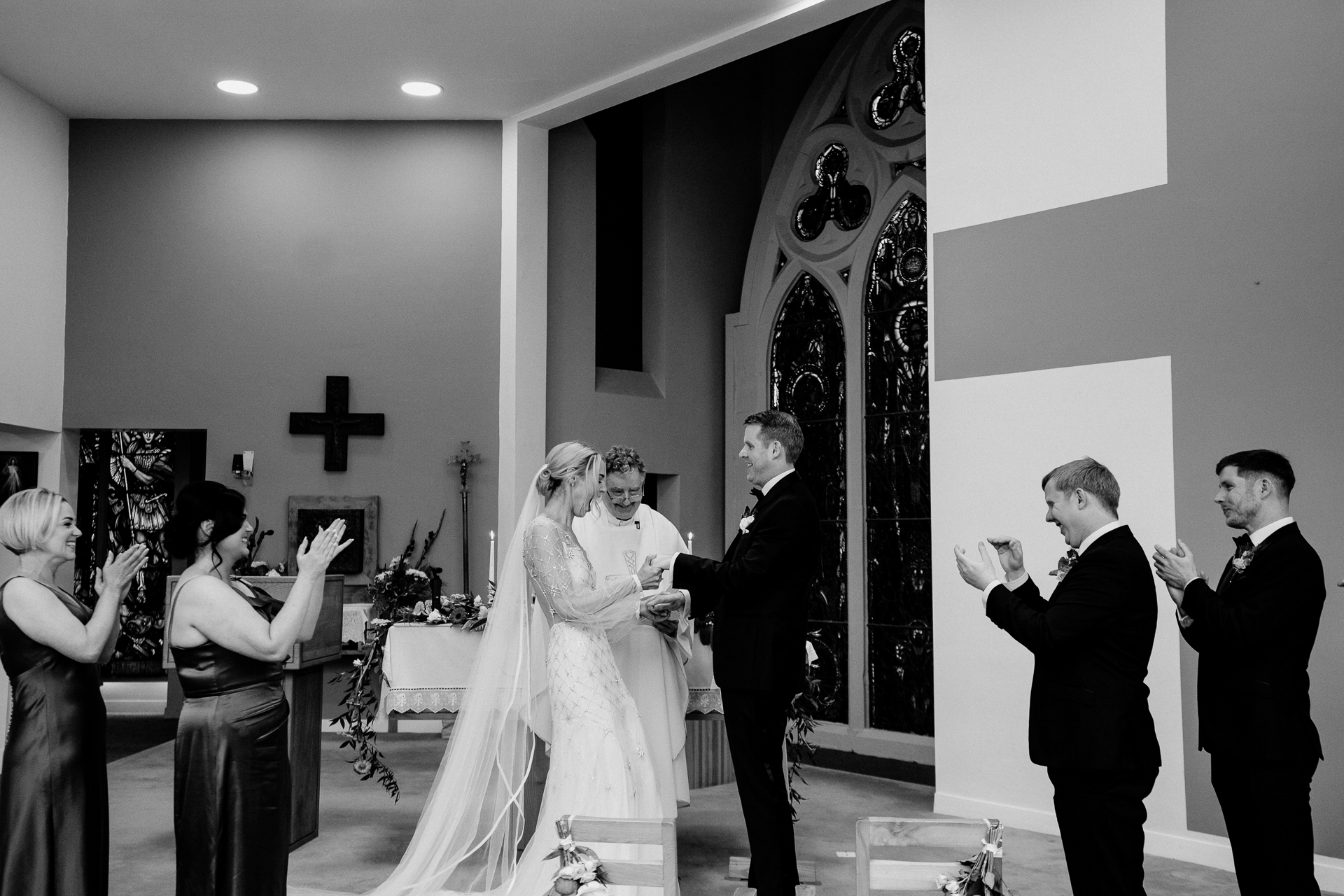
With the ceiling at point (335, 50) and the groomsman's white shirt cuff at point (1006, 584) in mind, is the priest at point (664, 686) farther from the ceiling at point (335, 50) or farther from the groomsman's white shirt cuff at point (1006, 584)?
the ceiling at point (335, 50)

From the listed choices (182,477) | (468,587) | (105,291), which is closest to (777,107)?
(468,587)

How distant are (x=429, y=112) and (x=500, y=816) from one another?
241 inches

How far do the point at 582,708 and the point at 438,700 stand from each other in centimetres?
141

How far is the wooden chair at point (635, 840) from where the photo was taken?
228 cm

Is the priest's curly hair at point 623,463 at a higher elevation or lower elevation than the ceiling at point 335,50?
lower

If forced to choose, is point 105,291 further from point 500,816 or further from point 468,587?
point 500,816

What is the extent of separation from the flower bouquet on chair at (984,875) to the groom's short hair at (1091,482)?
1.44 meters

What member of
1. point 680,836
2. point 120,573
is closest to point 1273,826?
point 680,836

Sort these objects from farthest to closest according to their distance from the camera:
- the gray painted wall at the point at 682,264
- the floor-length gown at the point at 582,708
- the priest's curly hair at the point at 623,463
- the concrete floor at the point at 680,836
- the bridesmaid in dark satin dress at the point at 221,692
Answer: the gray painted wall at the point at 682,264 → the priest's curly hair at the point at 623,463 → the concrete floor at the point at 680,836 → the floor-length gown at the point at 582,708 → the bridesmaid in dark satin dress at the point at 221,692

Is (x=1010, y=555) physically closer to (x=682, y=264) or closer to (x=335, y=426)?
(x=335, y=426)

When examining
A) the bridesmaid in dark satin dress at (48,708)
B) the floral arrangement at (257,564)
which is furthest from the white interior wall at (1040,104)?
the floral arrangement at (257,564)

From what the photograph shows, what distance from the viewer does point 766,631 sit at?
4.22 metres

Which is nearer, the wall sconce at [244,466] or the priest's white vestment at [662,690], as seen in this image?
the priest's white vestment at [662,690]

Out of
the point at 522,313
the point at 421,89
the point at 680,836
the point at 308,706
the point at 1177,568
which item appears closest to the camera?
the point at 1177,568
